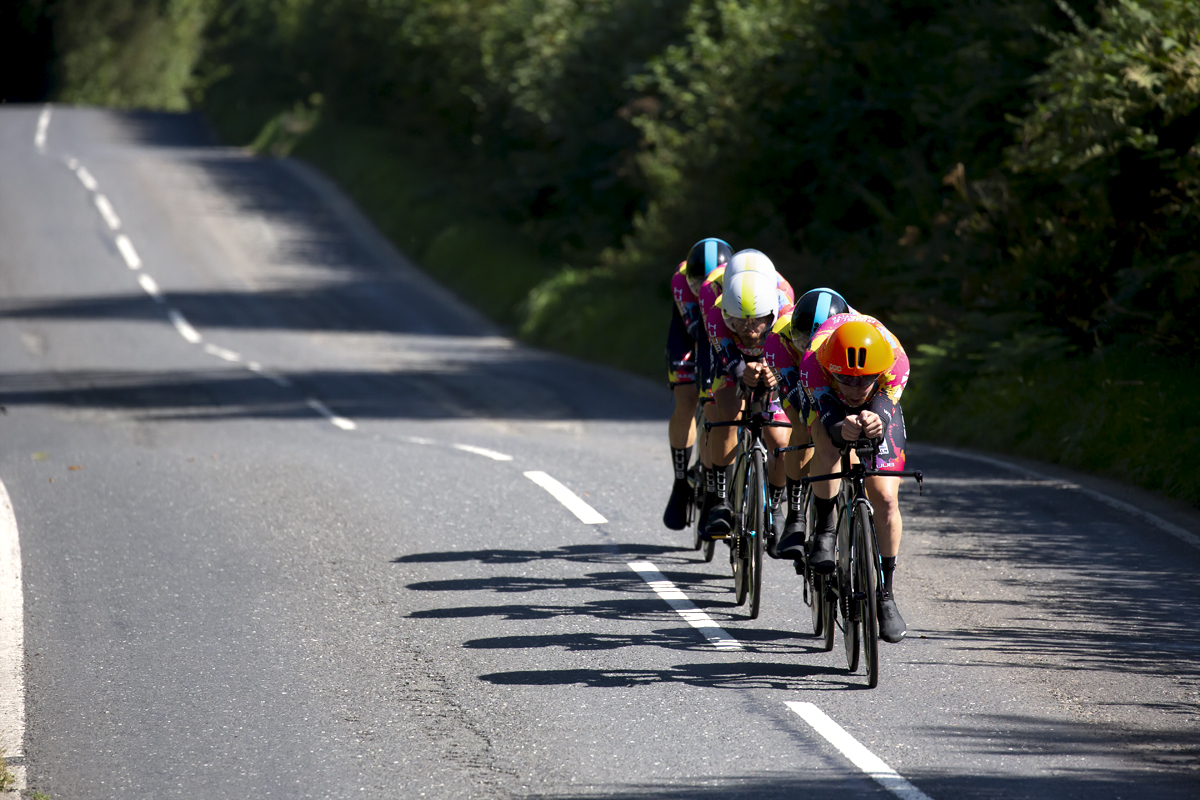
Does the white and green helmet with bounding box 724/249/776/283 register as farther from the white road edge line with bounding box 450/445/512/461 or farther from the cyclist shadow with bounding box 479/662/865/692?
the white road edge line with bounding box 450/445/512/461

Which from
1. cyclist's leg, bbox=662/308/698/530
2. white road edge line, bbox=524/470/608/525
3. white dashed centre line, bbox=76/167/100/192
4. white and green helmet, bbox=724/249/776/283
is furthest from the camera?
white dashed centre line, bbox=76/167/100/192

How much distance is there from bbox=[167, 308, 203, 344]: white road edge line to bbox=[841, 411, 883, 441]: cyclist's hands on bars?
2188 cm

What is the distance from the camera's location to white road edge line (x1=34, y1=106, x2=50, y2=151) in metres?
52.1

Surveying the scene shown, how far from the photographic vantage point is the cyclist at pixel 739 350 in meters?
8.05

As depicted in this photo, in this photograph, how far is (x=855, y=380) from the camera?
6801 millimetres

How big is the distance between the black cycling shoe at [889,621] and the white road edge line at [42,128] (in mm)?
49916

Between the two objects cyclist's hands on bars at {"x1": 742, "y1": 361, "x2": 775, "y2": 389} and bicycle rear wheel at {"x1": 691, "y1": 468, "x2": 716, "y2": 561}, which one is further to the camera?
bicycle rear wheel at {"x1": 691, "y1": 468, "x2": 716, "y2": 561}

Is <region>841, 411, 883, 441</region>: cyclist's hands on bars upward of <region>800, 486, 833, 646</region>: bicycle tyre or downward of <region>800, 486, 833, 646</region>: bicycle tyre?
→ upward

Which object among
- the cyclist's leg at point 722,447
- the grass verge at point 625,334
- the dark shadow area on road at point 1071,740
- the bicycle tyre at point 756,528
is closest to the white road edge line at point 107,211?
the grass verge at point 625,334

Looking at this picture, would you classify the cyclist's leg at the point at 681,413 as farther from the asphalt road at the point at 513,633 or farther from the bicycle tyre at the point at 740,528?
the bicycle tyre at the point at 740,528

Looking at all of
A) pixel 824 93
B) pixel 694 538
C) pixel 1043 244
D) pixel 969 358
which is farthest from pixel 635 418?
pixel 694 538

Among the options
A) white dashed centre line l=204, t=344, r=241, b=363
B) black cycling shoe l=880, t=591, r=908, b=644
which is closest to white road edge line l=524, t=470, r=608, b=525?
black cycling shoe l=880, t=591, r=908, b=644

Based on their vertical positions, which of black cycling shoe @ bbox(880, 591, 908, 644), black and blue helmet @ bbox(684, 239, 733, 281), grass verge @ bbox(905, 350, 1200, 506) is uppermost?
black and blue helmet @ bbox(684, 239, 733, 281)

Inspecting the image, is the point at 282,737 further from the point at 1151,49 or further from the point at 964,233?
the point at 964,233
